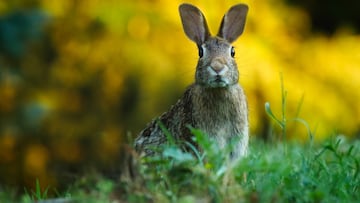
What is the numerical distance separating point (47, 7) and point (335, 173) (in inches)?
240

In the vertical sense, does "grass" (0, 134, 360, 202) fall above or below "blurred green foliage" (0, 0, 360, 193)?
above

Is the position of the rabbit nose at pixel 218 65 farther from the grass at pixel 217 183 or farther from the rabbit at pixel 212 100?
the grass at pixel 217 183

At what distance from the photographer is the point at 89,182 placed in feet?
11.5

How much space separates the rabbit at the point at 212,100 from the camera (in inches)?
198

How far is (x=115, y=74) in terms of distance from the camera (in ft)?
32.5

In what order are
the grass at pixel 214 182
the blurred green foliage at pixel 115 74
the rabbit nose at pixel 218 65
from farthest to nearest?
the blurred green foliage at pixel 115 74
the rabbit nose at pixel 218 65
the grass at pixel 214 182

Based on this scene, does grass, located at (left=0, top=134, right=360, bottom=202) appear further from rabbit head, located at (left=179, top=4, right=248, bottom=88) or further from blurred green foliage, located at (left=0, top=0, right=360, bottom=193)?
blurred green foliage, located at (left=0, top=0, right=360, bottom=193)

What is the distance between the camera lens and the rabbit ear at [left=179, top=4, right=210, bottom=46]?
532 centimetres

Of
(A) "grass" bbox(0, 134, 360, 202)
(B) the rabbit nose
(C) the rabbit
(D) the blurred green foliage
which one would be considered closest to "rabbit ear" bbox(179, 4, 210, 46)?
(C) the rabbit

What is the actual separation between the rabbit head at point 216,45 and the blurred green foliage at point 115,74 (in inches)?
146

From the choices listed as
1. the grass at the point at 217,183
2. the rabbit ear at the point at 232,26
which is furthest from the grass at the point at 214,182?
the rabbit ear at the point at 232,26

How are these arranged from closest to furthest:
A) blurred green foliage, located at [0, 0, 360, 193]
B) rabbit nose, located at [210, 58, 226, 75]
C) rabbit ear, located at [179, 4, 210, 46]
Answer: rabbit nose, located at [210, 58, 226, 75], rabbit ear, located at [179, 4, 210, 46], blurred green foliage, located at [0, 0, 360, 193]

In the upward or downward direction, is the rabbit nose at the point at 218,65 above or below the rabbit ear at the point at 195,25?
below

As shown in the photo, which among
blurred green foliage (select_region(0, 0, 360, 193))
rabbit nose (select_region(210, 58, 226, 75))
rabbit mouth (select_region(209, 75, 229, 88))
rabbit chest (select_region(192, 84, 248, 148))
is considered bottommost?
blurred green foliage (select_region(0, 0, 360, 193))
